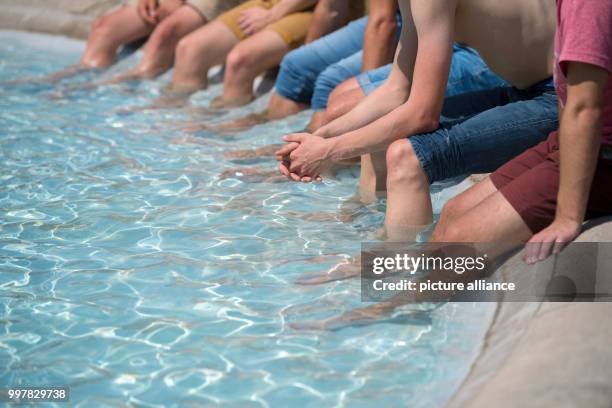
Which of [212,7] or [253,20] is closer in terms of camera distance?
[253,20]

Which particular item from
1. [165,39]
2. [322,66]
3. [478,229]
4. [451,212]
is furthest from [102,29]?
[478,229]

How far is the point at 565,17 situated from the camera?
8.54 ft

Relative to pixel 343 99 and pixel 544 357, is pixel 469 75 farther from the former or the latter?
pixel 544 357

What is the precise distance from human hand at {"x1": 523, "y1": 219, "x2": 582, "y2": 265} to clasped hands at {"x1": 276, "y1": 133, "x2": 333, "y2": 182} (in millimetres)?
1051

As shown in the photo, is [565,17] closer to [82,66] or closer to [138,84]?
[138,84]

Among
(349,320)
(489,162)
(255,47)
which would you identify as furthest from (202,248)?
(255,47)

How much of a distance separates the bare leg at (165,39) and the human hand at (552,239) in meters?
4.51

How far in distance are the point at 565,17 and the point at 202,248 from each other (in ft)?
5.90

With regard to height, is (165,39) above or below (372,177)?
above

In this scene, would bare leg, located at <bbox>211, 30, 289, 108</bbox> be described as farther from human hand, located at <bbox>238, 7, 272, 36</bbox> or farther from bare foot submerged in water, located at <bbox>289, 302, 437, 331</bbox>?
bare foot submerged in water, located at <bbox>289, 302, 437, 331</bbox>

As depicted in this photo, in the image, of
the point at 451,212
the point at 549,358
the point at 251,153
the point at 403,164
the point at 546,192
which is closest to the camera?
the point at 549,358

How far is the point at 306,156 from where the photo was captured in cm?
358

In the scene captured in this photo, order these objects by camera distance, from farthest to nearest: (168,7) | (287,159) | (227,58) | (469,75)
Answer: (168,7)
(227,58)
(469,75)
(287,159)

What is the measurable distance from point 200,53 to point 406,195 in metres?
3.34
